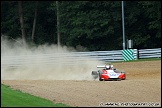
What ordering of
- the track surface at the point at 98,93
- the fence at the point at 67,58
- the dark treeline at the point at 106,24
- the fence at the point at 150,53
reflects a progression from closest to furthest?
the track surface at the point at 98,93 → the fence at the point at 67,58 → the fence at the point at 150,53 → the dark treeline at the point at 106,24

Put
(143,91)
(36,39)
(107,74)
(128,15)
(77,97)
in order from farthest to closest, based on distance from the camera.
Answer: (36,39) → (128,15) → (107,74) → (143,91) → (77,97)

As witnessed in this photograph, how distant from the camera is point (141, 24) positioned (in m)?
56.6

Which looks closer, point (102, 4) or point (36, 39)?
point (102, 4)

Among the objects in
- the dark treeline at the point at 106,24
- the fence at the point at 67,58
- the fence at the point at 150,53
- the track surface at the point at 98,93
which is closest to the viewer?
the track surface at the point at 98,93

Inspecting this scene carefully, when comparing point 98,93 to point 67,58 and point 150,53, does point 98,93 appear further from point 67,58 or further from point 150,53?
point 150,53

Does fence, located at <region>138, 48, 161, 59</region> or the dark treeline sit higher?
the dark treeline

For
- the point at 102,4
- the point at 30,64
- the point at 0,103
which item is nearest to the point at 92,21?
the point at 102,4

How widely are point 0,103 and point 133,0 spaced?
4491 cm

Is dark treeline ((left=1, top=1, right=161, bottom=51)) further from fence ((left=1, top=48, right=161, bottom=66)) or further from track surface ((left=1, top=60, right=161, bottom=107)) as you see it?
track surface ((left=1, top=60, right=161, bottom=107))

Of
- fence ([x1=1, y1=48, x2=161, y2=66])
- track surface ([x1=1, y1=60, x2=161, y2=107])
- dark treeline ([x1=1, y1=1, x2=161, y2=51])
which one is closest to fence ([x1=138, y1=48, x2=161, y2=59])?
fence ([x1=1, y1=48, x2=161, y2=66])

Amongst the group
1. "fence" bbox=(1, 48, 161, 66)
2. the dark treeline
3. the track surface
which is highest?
the dark treeline

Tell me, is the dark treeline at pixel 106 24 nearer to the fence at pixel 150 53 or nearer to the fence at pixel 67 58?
the fence at pixel 150 53

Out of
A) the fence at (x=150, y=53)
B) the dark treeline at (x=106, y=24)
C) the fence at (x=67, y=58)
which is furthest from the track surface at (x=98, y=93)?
the dark treeline at (x=106, y=24)

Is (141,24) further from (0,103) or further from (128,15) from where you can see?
(0,103)
